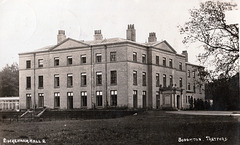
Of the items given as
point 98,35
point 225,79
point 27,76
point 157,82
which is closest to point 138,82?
point 157,82

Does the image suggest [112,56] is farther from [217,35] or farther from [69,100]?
[217,35]

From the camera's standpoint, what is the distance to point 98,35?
4378 cm

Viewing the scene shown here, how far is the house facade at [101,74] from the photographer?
Result: 1645 inches

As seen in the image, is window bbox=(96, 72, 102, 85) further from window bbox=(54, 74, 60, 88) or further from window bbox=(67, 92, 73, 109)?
window bbox=(54, 74, 60, 88)

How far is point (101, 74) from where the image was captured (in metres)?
42.9

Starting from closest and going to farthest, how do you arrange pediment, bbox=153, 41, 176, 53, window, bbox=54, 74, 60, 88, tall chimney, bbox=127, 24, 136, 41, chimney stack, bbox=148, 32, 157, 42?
tall chimney, bbox=127, 24, 136, 41, pediment, bbox=153, 41, 176, 53, window, bbox=54, 74, 60, 88, chimney stack, bbox=148, 32, 157, 42

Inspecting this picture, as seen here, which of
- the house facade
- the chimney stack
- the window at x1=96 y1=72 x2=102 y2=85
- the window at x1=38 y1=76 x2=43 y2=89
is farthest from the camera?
the window at x1=38 y1=76 x2=43 y2=89

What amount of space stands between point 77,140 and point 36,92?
33.2m

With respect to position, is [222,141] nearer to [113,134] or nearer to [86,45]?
A: [113,134]

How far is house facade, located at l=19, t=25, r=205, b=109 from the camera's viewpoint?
137 feet

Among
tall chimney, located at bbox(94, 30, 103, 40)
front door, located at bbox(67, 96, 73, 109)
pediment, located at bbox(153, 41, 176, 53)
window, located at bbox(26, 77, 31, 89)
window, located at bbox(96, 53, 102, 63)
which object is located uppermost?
→ tall chimney, located at bbox(94, 30, 103, 40)

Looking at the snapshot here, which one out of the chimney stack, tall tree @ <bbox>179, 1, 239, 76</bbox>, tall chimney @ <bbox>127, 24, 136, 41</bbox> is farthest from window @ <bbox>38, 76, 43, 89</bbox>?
tall tree @ <bbox>179, 1, 239, 76</bbox>

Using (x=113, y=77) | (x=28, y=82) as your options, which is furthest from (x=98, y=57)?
(x=28, y=82)

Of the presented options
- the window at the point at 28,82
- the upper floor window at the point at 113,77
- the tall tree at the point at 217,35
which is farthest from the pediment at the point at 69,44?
the tall tree at the point at 217,35
